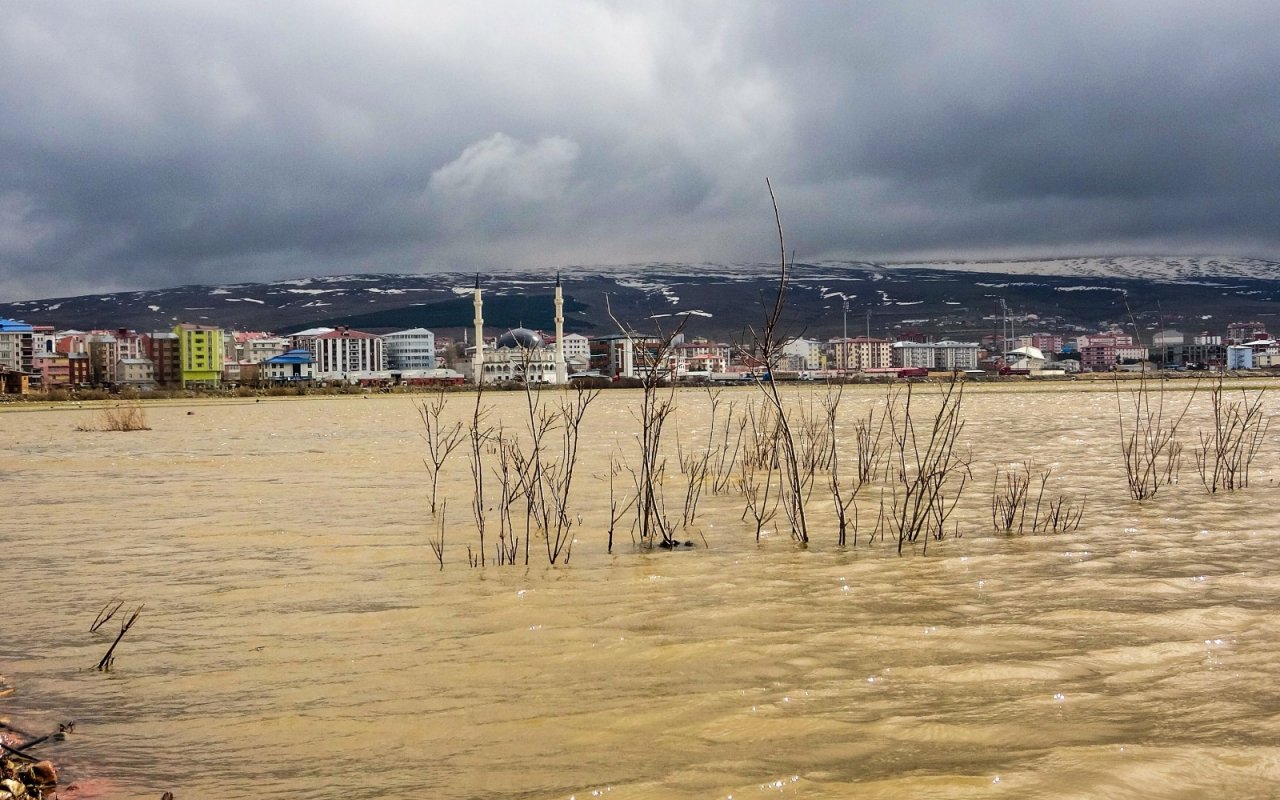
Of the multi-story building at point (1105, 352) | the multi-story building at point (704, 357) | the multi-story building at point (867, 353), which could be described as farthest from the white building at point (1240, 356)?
the multi-story building at point (704, 357)

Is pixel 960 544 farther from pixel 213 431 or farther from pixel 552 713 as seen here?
pixel 213 431

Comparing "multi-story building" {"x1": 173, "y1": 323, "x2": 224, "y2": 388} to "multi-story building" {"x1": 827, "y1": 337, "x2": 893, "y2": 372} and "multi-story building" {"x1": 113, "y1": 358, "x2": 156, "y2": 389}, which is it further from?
"multi-story building" {"x1": 827, "y1": 337, "x2": 893, "y2": 372}

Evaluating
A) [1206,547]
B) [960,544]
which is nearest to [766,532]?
[960,544]

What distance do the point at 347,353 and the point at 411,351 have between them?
12.0 metres

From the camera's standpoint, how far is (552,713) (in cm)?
425

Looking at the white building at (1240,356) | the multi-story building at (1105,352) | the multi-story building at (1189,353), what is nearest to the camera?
the white building at (1240,356)

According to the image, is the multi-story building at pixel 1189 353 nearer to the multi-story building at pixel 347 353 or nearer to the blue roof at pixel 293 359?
the multi-story building at pixel 347 353

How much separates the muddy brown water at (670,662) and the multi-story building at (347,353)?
142 meters

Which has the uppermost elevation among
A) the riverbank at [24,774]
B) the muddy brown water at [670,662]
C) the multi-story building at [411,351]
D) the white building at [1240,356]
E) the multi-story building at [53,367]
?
the multi-story building at [411,351]

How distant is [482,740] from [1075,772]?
2.07 metres

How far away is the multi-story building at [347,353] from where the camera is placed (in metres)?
150

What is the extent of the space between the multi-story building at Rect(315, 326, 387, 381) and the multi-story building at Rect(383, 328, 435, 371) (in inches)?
129

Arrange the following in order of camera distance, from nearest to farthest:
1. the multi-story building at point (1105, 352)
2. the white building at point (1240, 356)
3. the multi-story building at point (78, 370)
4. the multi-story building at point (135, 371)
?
the multi-story building at point (78, 370) < the multi-story building at point (135, 371) < the white building at point (1240, 356) < the multi-story building at point (1105, 352)

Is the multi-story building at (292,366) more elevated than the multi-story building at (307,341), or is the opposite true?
the multi-story building at (307,341)
